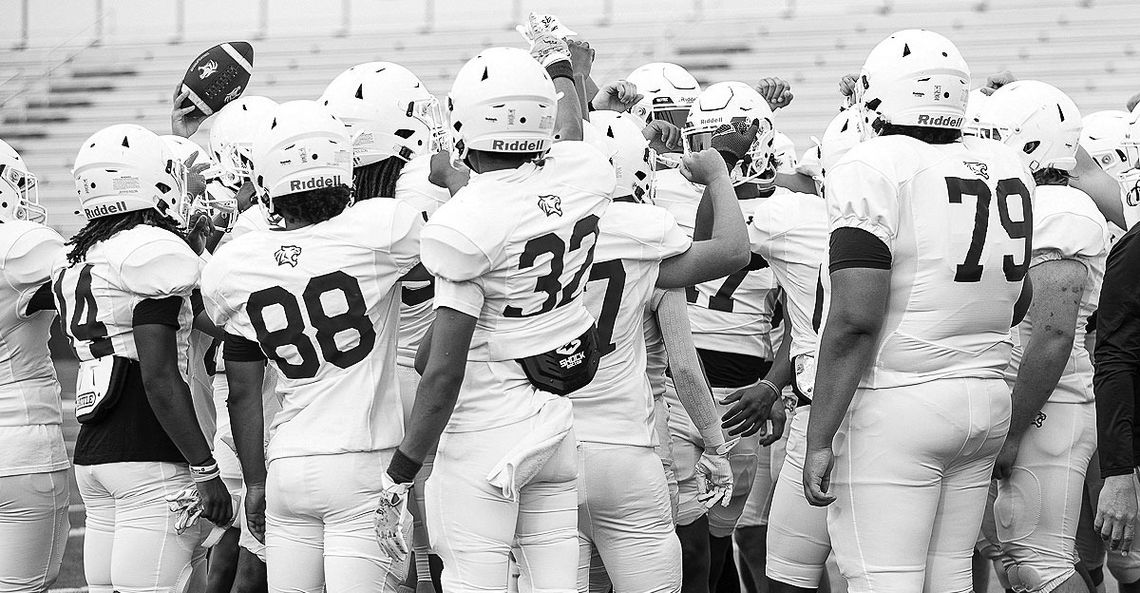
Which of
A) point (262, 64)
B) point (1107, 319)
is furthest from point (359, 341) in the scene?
point (262, 64)

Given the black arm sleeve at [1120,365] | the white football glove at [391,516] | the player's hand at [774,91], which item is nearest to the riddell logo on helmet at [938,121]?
the black arm sleeve at [1120,365]

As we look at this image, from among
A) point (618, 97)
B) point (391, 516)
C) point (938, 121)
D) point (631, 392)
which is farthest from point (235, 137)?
point (938, 121)

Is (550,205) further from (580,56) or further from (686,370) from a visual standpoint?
(580,56)

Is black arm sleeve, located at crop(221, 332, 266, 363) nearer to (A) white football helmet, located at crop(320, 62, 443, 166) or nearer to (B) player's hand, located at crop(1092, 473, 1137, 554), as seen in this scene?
(A) white football helmet, located at crop(320, 62, 443, 166)

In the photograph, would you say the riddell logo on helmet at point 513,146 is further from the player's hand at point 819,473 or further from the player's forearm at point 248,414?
the player's hand at point 819,473

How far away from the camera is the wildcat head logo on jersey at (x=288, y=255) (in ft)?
12.3

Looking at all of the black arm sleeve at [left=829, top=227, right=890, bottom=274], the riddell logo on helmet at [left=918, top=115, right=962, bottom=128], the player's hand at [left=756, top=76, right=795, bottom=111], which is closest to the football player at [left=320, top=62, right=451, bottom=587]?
the black arm sleeve at [left=829, top=227, right=890, bottom=274]

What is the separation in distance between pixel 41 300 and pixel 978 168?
3.39 m

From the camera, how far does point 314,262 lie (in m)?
3.74

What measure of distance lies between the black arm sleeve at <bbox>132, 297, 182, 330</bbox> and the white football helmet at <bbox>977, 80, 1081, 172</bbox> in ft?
9.79

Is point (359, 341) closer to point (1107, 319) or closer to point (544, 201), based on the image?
point (544, 201)

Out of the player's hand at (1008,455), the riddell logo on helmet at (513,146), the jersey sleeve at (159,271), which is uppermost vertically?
the riddell logo on helmet at (513,146)

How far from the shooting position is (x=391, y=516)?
360 centimetres

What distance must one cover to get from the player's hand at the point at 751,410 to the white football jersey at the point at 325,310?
1.46 metres
